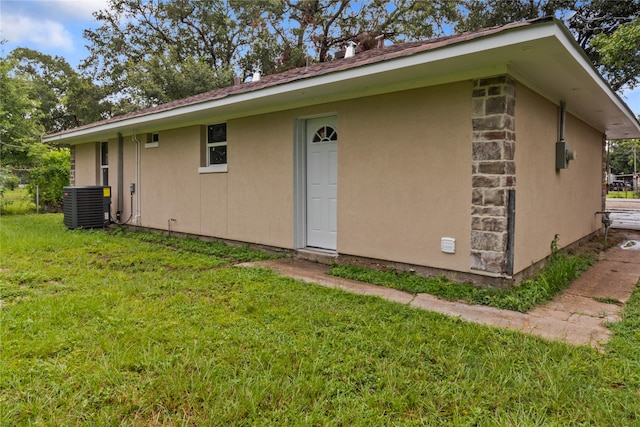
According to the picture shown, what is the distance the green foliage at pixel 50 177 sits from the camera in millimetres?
13586

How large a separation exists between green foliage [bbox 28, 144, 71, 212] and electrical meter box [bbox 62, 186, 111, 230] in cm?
570

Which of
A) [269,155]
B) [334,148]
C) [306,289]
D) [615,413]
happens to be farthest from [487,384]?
[269,155]

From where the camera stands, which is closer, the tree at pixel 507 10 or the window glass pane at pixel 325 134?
the window glass pane at pixel 325 134

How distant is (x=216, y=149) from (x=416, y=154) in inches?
168

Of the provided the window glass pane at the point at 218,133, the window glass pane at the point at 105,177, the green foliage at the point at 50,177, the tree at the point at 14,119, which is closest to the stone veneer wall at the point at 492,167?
the window glass pane at the point at 218,133

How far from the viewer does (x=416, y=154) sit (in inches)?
187

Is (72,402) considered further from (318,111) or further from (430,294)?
(318,111)

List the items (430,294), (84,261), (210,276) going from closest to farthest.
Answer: (430,294) → (210,276) → (84,261)

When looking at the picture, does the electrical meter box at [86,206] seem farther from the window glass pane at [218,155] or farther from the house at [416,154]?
the window glass pane at [218,155]

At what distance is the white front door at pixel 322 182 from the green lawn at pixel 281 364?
187 cm

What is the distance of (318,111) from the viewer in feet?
18.8

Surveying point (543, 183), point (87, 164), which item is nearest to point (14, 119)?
point (87, 164)

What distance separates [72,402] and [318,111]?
181 inches

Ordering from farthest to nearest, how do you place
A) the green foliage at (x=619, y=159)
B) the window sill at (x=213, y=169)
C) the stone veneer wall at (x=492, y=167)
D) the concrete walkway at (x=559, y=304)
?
the green foliage at (x=619, y=159) < the window sill at (x=213, y=169) < the stone veneer wall at (x=492, y=167) < the concrete walkway at (x=559, y=304)
